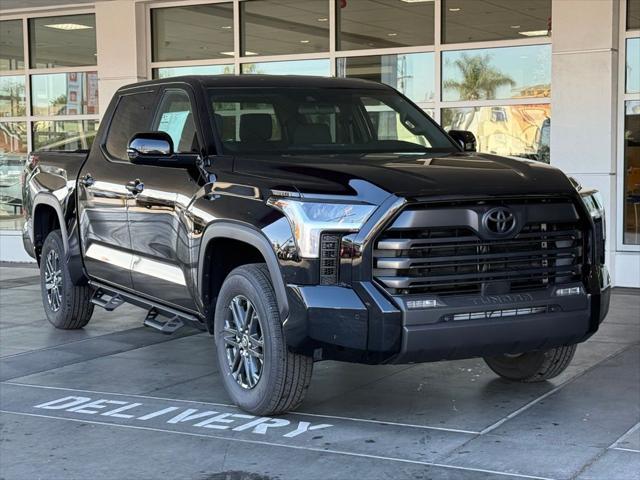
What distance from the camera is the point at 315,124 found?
6426 millimetres

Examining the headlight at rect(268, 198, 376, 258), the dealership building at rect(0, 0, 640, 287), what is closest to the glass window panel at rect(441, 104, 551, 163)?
the dealership building at rect(0, 0, 640, 287)

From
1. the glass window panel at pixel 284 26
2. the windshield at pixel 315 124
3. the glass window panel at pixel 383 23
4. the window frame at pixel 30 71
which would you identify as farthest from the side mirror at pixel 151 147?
the window frame at pixel 30 71

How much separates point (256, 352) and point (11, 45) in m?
10.7

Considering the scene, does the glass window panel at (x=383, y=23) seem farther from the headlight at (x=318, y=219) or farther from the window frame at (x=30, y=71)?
the headlight at (x=318, y=219)

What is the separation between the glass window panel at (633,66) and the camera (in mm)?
10711

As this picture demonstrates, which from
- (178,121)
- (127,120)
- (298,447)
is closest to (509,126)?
(127,120)

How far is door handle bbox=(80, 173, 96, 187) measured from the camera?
737cm

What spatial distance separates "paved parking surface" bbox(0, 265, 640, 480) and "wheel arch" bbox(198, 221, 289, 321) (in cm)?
70

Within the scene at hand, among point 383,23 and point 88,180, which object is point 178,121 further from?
point 383,23

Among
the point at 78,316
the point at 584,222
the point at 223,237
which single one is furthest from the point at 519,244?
the point at 78,316

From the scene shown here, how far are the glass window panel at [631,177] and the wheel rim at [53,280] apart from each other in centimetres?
594

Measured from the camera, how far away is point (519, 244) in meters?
5.22

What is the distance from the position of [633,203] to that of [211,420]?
671 cm

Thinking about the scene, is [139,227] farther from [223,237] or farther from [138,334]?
[138,334]
